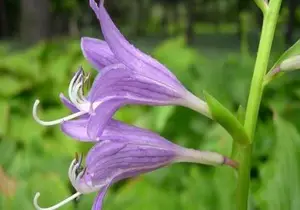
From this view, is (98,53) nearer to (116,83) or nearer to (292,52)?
(116,83)

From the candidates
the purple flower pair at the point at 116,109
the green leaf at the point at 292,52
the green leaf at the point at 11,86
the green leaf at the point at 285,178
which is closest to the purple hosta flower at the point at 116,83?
the purple flower pair at the point at 116,109

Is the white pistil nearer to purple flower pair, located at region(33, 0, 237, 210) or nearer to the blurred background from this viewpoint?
purple flower pair, located at region(33, 0, 237, 210)

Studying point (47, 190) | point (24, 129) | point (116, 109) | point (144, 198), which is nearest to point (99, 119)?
point (116, 109)

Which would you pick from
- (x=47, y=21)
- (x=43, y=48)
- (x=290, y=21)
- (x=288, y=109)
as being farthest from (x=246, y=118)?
(x=47, y=21)

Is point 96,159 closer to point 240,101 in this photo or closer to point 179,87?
point 179,87

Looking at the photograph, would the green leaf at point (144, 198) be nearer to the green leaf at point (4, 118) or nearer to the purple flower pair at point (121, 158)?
the purple flower pair at point (121, 158)

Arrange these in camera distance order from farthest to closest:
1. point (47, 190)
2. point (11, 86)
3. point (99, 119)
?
point (11, 86)
point (47, 190)
point (99, 119)
